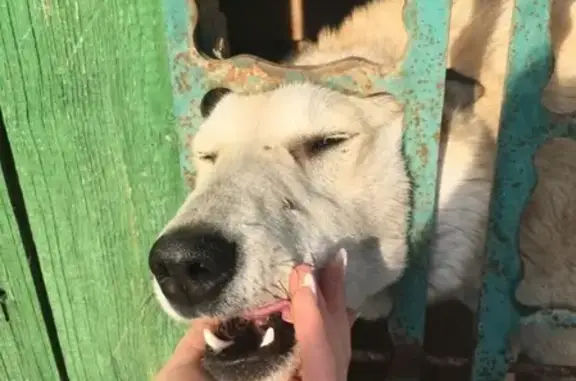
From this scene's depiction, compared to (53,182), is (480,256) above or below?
below

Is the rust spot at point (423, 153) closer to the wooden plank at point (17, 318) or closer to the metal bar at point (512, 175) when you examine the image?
the metal bar at point (512, 175)

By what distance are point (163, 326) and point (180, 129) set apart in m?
0.64

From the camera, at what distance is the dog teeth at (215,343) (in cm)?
171

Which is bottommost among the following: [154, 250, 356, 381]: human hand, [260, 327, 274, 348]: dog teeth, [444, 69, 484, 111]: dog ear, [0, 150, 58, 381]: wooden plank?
[0, 150, 58, 381]: wooden plank

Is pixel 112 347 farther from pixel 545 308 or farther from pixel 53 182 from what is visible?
pixel 545 308

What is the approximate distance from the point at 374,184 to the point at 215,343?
1.62ft

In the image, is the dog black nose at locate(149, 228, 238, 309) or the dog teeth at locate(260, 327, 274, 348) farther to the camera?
the dog teeth at locate(260, 327, 274, 348)

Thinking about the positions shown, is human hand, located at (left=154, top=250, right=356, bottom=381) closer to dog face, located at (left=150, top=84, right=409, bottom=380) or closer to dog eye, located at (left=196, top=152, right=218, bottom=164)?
dog face, located at (left=150, top=84, right=409, bottom=380)

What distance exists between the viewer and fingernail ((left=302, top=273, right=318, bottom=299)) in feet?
4.74

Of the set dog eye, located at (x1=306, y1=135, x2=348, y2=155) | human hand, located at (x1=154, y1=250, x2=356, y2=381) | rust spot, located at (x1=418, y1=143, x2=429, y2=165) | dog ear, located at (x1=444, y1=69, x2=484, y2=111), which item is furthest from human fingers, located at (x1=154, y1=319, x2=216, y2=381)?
dog ear, located at (x1=444, y1=69, x2=484, y2=111)

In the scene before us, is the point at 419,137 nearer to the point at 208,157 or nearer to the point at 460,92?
the point at 460,92

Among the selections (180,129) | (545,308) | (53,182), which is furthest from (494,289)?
(53,182)

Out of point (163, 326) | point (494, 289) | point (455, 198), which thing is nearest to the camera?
point (494, 289)

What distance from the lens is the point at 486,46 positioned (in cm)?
197
